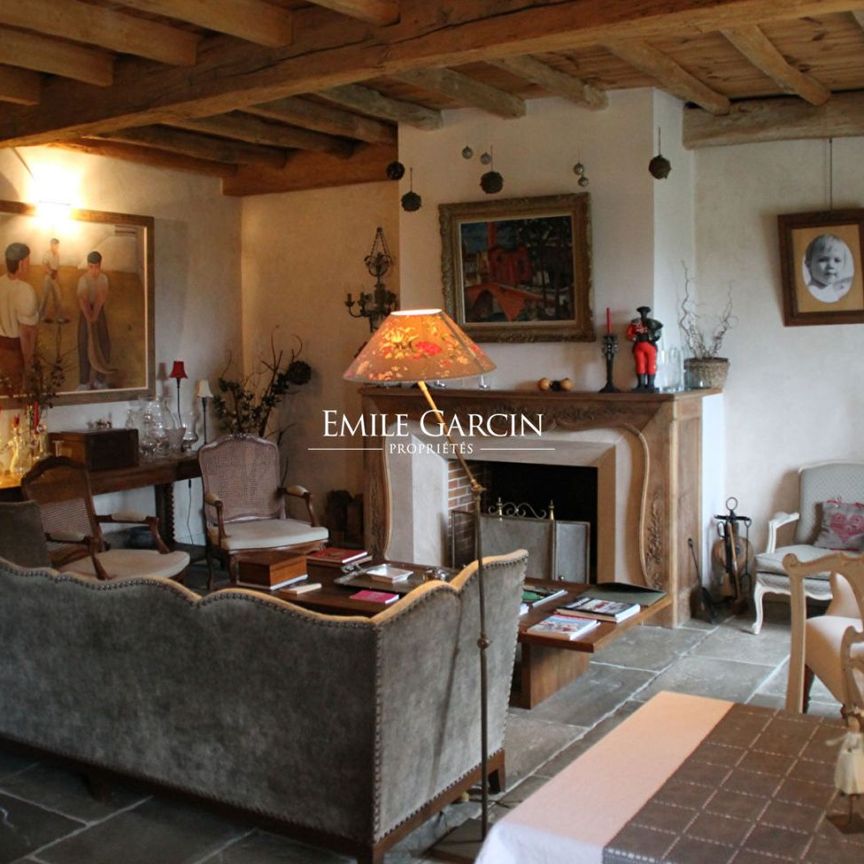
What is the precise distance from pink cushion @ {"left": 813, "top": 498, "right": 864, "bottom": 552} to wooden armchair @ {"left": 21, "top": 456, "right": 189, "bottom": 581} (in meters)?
3.34

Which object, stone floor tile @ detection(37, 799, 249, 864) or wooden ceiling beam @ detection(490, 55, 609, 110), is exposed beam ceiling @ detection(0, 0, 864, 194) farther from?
stone floor tile @ detection(37, 799, 249, 864)

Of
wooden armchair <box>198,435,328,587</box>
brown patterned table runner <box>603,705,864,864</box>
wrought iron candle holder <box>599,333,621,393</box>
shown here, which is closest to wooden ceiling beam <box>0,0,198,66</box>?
wooden armchair <box>198,435,328,587</box>

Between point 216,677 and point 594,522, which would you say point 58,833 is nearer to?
point 216,677

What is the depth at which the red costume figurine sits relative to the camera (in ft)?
18.1

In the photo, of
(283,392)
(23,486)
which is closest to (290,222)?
(283,392)

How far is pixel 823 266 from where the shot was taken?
575 cm

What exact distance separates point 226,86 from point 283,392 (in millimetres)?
3180

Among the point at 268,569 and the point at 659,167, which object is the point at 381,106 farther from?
the point at 268,569

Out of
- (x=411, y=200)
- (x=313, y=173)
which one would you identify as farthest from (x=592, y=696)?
(x=313, y=173)

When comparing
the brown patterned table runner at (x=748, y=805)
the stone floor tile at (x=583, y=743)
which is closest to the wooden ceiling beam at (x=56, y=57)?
the stone floor tile at (x=583, y=743)

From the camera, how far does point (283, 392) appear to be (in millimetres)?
7371

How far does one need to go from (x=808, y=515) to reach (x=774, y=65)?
7.84ft

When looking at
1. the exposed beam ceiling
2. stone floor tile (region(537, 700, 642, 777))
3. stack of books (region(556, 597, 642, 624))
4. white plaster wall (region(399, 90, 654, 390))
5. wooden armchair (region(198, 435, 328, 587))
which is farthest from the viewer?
wooden armchair (region(198, 435, 328, 587))

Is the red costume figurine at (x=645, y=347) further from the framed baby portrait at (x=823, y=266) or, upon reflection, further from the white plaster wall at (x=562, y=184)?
the framed baby portrait at (x=823, y=266)
